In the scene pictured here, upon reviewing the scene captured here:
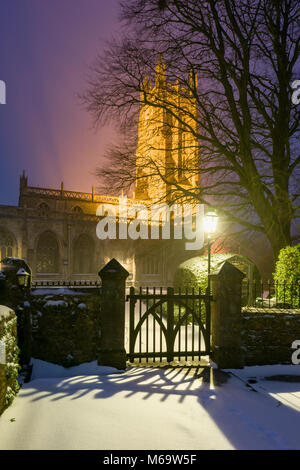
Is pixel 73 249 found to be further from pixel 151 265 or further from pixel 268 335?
pixel 268 335

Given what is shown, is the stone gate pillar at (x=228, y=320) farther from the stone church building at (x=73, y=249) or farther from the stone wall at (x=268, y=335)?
the stone church building at (x=73, y=249)

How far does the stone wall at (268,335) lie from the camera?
6.02 m

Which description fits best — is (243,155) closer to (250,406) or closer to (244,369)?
(244,369)

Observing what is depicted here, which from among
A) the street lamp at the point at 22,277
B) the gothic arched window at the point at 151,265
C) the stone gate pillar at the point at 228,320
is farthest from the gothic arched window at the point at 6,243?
the stone gate pillar at the point at 228,320

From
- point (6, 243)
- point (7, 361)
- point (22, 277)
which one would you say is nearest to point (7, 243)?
point (6, 243)

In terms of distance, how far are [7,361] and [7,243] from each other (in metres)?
27.7

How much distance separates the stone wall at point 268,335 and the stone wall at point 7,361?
4.67 m

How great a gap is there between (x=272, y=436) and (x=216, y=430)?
71 centimetres

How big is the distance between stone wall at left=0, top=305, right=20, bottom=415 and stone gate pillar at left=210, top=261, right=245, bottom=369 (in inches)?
163

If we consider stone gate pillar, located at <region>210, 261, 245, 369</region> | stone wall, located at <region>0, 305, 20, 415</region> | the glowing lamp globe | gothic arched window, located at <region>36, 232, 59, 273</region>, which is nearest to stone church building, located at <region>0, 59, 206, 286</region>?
gothic arched window, located at <region>36, 232, 59, 273</region>

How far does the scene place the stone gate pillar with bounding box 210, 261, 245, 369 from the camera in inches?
233

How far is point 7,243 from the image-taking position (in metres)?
28.4
